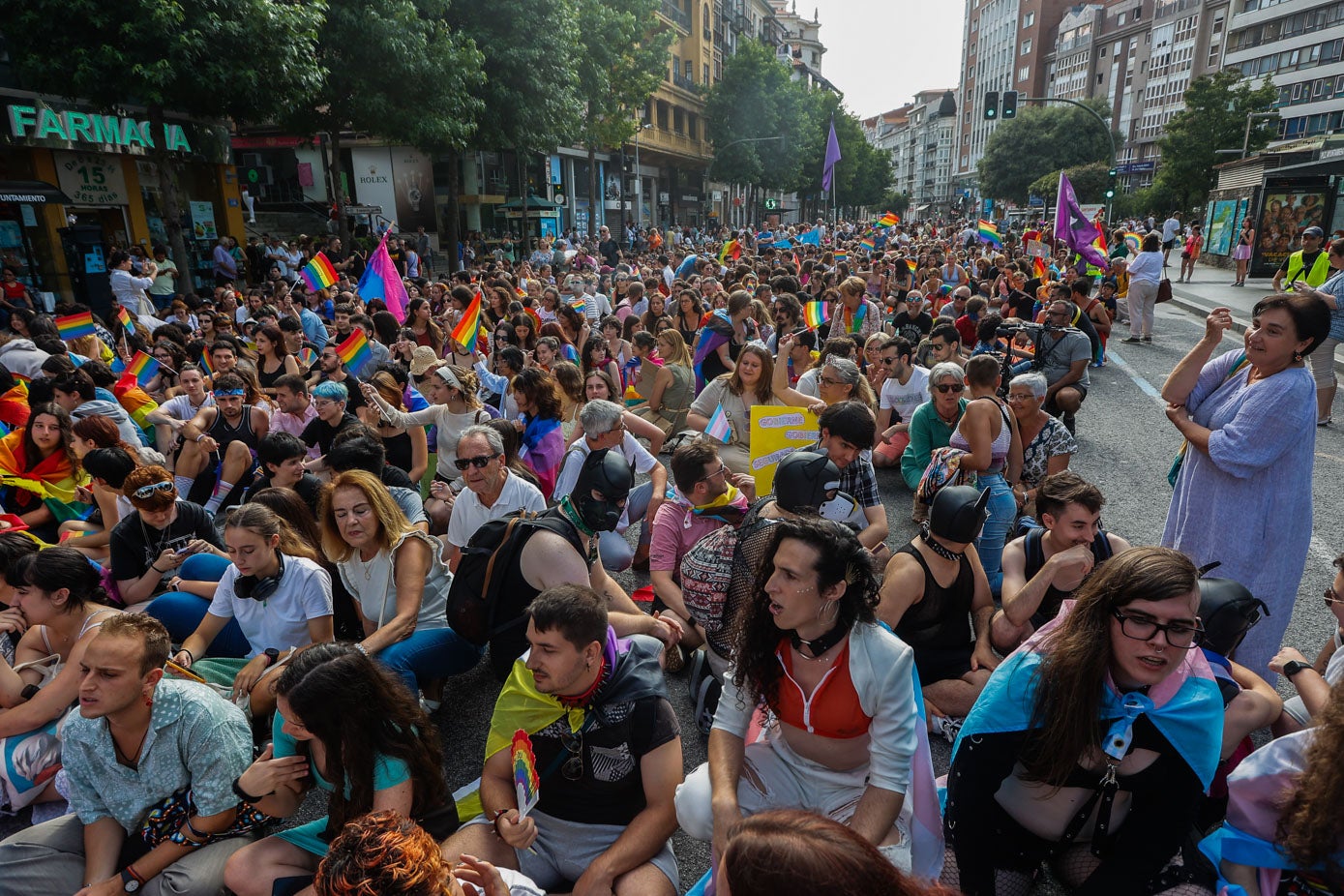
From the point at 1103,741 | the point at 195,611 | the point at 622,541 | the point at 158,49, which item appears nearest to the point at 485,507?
the point at 622,541

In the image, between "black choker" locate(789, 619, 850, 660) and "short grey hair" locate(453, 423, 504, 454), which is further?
"short grey hair" locate(453, 423, 504, 454)

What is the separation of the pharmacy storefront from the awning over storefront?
0.02 m

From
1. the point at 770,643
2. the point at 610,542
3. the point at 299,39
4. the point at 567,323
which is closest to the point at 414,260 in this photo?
the point at 299,39

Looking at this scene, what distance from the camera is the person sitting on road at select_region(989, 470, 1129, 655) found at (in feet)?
11.7

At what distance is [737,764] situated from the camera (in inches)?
108

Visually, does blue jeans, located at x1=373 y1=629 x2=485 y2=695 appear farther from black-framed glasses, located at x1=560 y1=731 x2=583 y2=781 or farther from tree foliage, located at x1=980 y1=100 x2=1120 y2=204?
tree foliage, located at x1=980 y1=100 x2=1120 y2=204

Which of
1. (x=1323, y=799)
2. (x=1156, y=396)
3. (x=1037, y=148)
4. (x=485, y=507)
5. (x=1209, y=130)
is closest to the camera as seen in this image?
(x=1323, y=799)

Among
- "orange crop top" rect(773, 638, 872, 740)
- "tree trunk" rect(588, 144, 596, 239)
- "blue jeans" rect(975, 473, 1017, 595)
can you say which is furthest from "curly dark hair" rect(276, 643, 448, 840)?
"tree trunk" rect(588, 144, 596, 239)

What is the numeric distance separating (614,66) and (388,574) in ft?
111

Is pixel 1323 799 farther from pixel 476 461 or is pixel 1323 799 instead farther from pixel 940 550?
pixel 476 461

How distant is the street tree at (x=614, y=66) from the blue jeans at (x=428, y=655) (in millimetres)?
27961

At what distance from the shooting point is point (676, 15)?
54.7 m

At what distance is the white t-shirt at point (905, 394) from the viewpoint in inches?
290

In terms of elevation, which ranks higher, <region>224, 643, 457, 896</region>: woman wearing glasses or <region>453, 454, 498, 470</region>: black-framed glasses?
<region>453, 454, 498, 470</region>: black-framed glasses
